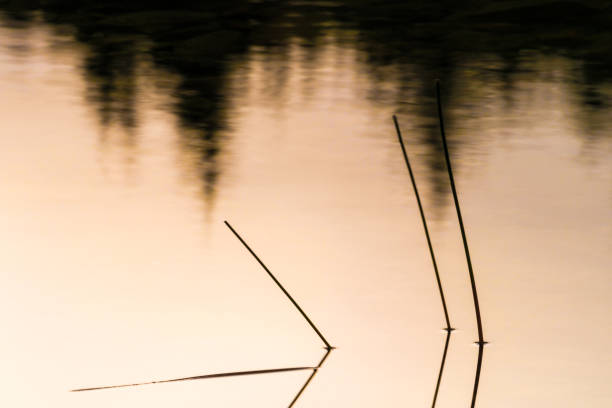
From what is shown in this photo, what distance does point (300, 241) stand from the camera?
6.67 feet

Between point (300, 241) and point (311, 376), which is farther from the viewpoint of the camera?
point (300, 241)

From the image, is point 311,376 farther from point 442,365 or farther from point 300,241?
point 300,241

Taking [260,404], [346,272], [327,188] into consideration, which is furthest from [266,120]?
[260,404]

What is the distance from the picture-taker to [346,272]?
184 centimetres

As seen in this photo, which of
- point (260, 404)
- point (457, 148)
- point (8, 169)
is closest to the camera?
point (260, 404)

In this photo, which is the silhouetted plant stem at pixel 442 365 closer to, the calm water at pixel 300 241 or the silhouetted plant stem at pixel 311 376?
the calm water at pixel 300 241

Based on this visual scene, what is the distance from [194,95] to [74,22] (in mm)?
Result: 2194

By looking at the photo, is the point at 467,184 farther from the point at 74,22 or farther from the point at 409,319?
the point at 74,22

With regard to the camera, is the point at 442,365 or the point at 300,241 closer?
the point at 442,365

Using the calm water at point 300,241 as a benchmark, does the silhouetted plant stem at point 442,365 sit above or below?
above

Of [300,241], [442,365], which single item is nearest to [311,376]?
[442,365]

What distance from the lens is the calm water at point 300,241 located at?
144cm

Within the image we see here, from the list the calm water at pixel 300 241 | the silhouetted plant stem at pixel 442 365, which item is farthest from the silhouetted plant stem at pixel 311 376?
the silhouetted plant stem at pixel 442 365

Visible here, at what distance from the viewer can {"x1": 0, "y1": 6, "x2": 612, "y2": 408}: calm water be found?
4.73 feet
